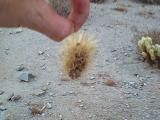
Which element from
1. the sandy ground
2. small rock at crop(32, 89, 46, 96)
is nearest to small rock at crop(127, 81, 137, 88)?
the sandy ground

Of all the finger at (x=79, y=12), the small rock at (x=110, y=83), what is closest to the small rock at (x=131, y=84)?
the small rock at (x=110, y=83)

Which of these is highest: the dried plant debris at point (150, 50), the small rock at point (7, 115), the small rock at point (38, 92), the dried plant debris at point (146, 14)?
the dried plant debris at point (146, 14)

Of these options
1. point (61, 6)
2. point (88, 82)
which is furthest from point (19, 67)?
point (61, 6)

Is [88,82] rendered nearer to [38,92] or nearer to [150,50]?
[38,92]

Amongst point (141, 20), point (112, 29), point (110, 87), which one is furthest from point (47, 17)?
point (141, 20)

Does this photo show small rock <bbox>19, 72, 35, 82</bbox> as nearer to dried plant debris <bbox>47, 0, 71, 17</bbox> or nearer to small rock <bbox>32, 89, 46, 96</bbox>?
small rock <bbox>32, 89, 46, 96</bbox>

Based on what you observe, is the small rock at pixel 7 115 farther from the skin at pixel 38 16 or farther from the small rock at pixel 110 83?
the skin at pixel 38 16
